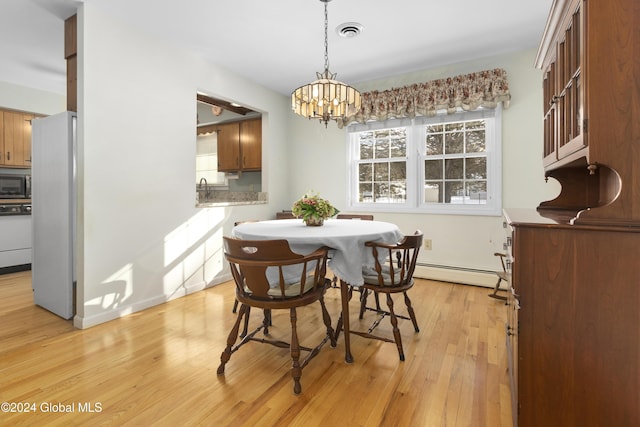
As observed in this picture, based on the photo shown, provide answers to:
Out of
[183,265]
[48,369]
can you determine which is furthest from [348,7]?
[48,369]

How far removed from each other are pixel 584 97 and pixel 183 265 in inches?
139

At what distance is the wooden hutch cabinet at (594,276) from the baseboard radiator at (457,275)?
2.51 metres

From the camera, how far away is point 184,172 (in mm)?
3451

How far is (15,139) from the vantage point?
454 cm

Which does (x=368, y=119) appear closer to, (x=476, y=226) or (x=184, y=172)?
(x=476, y=226)

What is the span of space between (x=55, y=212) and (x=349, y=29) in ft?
10.2

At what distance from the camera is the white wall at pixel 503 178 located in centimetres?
340

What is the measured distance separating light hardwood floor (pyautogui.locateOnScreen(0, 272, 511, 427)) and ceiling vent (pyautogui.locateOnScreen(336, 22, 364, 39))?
2.65m

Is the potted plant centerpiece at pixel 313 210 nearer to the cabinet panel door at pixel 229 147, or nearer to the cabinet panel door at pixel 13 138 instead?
the cabinet panel door at pixel 229 147

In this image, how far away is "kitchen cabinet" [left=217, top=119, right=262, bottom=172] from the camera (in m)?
4.84

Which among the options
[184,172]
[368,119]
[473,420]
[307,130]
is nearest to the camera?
[473,420]

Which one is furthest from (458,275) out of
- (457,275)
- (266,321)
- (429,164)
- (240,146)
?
(240,146)

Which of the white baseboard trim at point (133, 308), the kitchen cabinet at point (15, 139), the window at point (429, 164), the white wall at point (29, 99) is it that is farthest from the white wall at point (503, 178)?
the kitchen cabinet at point (15, 139)

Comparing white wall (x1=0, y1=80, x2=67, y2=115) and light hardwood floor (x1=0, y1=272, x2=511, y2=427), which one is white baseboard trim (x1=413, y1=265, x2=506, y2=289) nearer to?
light hardwood floor (x1=0, y1=272, x2=511, y2=427)
